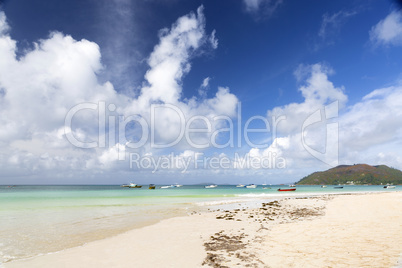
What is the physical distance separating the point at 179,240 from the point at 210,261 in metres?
3.84

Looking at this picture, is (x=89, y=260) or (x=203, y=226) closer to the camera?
(x=89, y=260)

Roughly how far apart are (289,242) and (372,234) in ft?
14.9

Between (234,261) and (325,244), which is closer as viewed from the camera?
(234,261)

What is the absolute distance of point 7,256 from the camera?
9.96m

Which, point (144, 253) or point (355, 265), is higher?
point (355, 265)

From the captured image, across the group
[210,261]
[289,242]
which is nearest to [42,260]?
[210,261]

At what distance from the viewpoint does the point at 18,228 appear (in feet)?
53.4

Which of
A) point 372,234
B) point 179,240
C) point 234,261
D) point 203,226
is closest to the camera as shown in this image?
point 234,261

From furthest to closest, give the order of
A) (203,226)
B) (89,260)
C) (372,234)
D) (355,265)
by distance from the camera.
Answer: (203,226) < (372,234) < (89,260) < (355,265)

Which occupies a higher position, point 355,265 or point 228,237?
point 355,265

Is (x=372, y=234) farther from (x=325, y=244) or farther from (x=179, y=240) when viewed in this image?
(x=179, y=240)

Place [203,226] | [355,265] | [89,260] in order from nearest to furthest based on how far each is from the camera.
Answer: [355,265]
[89,260]
[203,226]

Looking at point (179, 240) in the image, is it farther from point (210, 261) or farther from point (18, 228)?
point (18, 228)

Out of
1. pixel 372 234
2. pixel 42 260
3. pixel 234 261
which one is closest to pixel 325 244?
pixel 372 234
